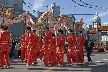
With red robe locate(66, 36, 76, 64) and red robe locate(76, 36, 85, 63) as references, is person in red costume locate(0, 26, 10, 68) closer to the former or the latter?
red robe locate(66, 36, 76, 64)

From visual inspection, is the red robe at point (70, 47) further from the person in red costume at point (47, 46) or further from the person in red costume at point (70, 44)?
the person in red costume at point (47, 46)

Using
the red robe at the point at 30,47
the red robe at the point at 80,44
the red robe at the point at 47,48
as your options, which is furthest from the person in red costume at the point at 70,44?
the red robe at the point at 30,47

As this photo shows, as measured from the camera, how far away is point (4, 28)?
11.5 meters

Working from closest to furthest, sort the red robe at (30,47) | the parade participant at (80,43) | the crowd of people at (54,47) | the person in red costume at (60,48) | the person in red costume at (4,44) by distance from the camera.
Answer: the person in red costume at (4,44)
the red robe at (30,47)
the crowd of people at (54,47)
the person in red costume at (60,48)
the parade participant at (80,43)

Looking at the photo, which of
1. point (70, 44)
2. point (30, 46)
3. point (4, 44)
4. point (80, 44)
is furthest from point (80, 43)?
point (4, 44)

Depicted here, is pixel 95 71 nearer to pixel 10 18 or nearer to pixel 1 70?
pixel 1 70

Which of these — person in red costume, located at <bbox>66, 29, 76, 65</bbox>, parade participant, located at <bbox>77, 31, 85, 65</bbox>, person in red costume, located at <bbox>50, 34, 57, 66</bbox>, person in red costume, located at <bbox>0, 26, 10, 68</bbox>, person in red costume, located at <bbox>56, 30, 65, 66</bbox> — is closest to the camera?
person in red costume, located at <bbox>0, 26, 10, 68</bbox>

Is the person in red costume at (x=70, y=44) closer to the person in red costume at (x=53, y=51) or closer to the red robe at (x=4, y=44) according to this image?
the person in red costume at (x=53, y=51)

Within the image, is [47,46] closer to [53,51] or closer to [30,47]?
[53,51]

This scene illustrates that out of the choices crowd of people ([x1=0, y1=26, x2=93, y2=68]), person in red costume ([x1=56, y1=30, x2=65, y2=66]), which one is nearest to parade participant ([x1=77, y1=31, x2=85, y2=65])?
crowd of people ([x1=0, y1=26, x2=93, y2=68])

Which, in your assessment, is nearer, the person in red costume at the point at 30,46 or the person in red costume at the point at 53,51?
the person in red costume at the point at 30,46

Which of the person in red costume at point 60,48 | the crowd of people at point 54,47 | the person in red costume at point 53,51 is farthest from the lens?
the person in red costume at point 60,48

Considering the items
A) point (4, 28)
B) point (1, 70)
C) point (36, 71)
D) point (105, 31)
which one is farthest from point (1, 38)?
point (105, 31)

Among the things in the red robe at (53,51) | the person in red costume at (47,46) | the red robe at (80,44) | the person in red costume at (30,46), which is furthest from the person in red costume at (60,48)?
the person in red costume at (30,46)
